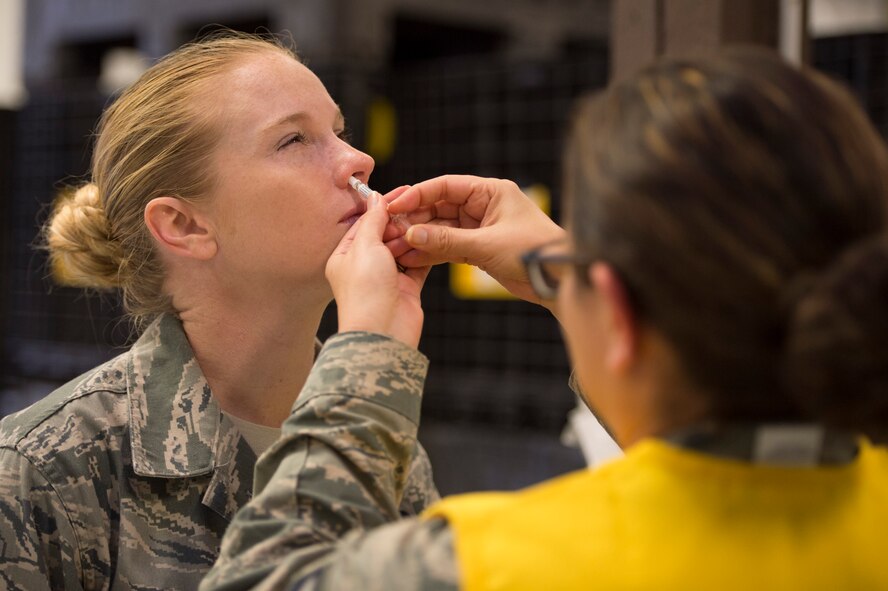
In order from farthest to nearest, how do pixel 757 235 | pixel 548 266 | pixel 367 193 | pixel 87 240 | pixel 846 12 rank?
1. pixel 846 12
2. pixel 87 240
3. pixel 367 193
4. pixel 548 266
5. pixel 757 235

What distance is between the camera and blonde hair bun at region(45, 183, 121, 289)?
1.60 m

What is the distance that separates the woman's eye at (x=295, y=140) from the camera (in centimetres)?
153

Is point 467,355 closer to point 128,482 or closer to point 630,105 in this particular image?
point 128,482

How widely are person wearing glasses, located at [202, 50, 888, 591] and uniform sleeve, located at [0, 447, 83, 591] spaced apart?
47cm

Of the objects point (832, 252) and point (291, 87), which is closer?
point (832, 252)

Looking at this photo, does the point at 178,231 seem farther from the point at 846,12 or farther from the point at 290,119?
the point at 846,12

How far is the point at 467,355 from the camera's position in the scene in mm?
3064

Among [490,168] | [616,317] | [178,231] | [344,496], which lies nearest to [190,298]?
[178,231]

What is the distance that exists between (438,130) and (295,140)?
1.63m

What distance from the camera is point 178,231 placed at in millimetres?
1546

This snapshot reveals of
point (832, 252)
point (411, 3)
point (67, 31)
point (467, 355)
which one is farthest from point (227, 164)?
point (67, 31)


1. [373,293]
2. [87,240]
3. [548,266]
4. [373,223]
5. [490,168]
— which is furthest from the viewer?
[490,168]

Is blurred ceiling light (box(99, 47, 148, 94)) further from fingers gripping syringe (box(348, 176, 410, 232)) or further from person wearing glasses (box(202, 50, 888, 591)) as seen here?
person wearing glasses (box(202, 50, 888, 591))

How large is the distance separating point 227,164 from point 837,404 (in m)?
1.01
